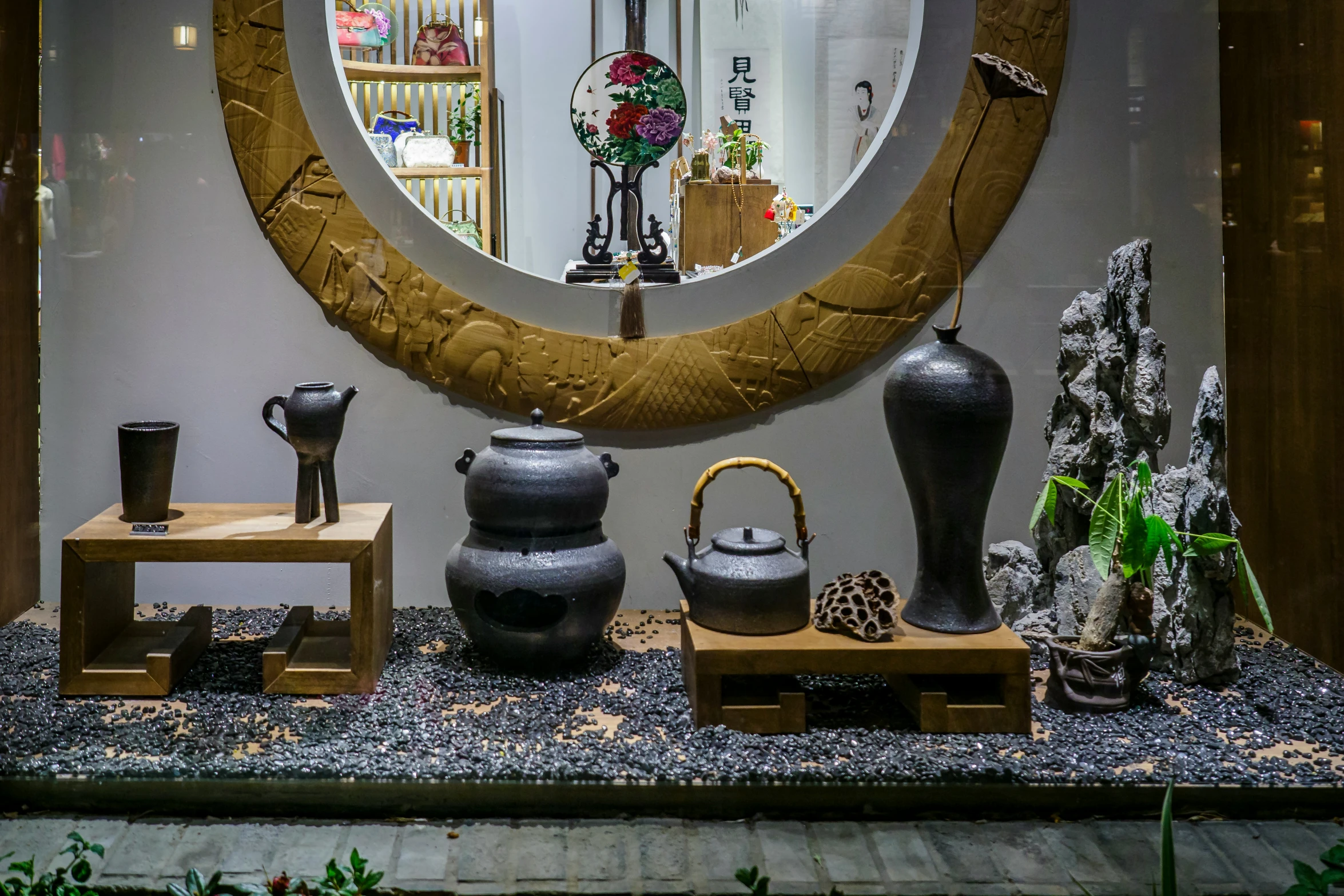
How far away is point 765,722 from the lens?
7.82 feet

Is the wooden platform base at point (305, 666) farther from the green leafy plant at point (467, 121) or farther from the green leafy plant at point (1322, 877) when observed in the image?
the green leafy plant at point (467, 121)

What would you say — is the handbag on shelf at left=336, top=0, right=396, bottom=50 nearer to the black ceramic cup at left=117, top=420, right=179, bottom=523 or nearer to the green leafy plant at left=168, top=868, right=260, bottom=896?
the black ceramic cup at left=117, top=420, right=179, bottom=523

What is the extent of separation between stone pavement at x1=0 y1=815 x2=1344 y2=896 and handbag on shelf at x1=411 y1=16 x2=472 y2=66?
3.60 m

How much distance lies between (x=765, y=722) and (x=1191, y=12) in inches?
94.7

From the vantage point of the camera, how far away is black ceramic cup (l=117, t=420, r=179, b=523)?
8.64 feet

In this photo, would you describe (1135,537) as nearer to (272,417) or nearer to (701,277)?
(701,277)

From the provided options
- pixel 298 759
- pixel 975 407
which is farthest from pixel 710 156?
pixel 298 759

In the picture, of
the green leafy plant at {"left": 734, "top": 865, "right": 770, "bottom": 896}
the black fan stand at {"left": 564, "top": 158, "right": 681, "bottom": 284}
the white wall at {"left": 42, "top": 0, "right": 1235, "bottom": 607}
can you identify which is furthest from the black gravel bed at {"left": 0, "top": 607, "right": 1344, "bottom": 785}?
the black fan stand at {"left": 564, "top": 158, "right": 681, "bottom": 284}

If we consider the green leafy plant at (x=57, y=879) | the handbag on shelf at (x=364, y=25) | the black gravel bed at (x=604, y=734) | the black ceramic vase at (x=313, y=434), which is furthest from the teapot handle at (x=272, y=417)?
the handbag on shelf at (x=364, y=25)

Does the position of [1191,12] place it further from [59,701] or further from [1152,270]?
[59,701]

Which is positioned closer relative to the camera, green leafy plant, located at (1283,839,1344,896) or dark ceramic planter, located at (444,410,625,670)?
green leafy plant, located at (1283,839,1344,896)

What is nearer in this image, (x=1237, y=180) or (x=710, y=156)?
(x=1237, y=180)

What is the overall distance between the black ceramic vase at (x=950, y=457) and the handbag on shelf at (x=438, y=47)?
3.10 metres

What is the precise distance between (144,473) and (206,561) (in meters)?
0.28
